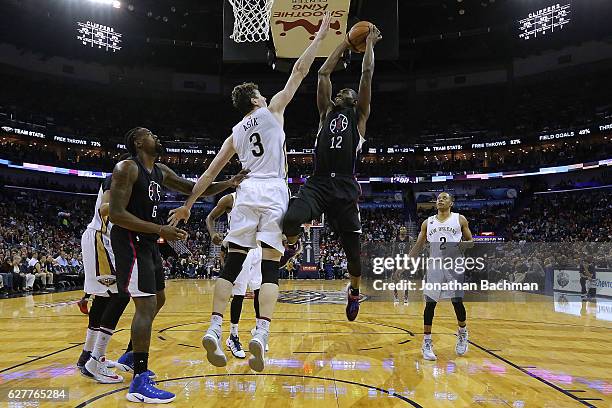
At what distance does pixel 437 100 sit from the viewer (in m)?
37.6

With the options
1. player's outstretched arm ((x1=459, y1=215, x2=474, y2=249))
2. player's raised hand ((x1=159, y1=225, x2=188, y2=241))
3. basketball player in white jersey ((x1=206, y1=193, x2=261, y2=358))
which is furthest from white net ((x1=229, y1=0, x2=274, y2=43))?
player's raised hand ((x1=159, y1=225, x2=188, y2=241))

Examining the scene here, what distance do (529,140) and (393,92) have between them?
34.5ft

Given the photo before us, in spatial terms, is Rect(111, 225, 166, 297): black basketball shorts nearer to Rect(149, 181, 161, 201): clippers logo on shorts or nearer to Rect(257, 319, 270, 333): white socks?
Rect(149, 181, 161, 201): clippers logo on shorts

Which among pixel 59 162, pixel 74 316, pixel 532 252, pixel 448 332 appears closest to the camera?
pixel 448 332

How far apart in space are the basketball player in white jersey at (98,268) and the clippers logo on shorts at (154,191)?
0.87 m

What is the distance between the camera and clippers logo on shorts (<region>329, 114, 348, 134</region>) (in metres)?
4.86

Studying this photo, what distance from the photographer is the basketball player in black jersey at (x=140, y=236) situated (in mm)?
4234

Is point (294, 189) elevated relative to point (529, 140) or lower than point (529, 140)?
lower

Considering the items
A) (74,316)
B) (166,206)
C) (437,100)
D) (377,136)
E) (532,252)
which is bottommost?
(74,316)

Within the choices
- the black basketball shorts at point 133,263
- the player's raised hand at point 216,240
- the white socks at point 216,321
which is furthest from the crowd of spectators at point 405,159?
the white socks at point 216,321

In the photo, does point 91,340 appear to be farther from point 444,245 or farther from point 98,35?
point 98,35

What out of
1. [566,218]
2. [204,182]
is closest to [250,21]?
[204,182]

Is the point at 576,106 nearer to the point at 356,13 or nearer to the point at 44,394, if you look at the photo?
the point at 356,13

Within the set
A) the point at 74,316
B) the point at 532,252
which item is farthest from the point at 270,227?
the point at 532,252
